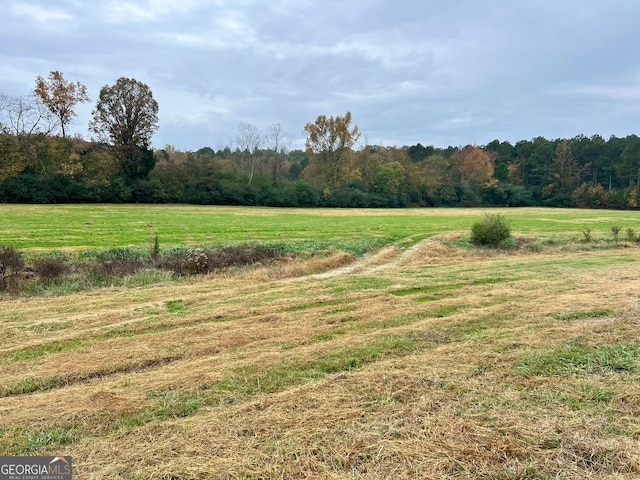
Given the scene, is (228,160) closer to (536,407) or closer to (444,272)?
(444,272)

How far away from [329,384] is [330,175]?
66.3 metres

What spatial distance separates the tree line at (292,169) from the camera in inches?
1805

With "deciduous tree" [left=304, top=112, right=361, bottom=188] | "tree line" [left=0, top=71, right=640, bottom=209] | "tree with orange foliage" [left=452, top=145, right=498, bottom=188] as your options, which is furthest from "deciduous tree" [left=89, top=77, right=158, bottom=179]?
"tree with orange foliage" [left=452, top=145, right=498, bottom=188]

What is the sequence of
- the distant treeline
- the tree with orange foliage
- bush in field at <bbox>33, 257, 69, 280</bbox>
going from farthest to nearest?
the tree with orange foliage
the distant treeline
bush in field at <bbox>33, 257, 69, 280</bbox>

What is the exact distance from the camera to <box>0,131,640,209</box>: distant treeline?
45438mm

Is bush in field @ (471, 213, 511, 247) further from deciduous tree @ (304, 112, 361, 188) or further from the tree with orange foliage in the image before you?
the tree with orange foliage

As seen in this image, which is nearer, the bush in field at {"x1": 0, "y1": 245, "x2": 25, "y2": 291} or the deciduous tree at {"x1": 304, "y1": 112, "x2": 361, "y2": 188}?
the bush in field at {"x1": 0, "y1": 245, "x2": 25, "y2": 291}

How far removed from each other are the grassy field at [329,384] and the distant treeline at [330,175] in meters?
44.9

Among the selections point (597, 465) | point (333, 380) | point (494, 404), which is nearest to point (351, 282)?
point (333, 380)

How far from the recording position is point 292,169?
8512cm

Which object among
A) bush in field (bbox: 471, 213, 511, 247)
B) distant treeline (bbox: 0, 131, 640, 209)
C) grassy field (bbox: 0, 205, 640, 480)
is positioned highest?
distant treeline (bbox: 0, 131, 640, 209)

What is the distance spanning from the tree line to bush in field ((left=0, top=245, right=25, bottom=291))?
4084 cm

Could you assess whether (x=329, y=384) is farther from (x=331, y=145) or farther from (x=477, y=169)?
(x=477, y=169)

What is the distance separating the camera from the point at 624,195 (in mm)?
76750
